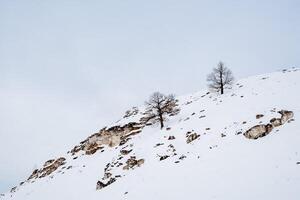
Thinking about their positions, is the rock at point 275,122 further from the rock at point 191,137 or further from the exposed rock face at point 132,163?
the exposed rock face at point 132,163

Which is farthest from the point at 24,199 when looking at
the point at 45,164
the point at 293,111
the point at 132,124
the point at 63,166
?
the point at 293,111

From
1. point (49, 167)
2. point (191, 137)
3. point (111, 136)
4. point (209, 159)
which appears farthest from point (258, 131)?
point (49, 167)

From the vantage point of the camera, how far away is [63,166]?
56125 mm

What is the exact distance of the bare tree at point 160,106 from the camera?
169 feet

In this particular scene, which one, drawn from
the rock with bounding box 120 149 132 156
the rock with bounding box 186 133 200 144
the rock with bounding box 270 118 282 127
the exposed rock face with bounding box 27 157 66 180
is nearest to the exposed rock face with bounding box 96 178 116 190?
the rock with bounding box 120 149 132 156

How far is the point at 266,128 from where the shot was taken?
30.8 m

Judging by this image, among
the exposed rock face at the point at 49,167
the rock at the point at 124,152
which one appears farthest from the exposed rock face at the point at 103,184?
the exposed rock face at the point at 49,167

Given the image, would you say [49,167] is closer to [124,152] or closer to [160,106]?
[124,152]

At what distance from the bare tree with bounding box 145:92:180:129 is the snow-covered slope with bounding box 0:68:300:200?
189 centimetres

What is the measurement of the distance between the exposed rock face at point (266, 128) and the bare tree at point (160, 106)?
20.7 metres

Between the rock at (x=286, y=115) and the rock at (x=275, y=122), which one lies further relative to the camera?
the rock at (x=286, y=115)

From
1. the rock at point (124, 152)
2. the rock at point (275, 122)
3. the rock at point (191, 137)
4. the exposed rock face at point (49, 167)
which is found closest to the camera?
the rock at point (275, 122)

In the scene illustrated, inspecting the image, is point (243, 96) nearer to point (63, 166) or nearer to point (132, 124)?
point (132, 124)

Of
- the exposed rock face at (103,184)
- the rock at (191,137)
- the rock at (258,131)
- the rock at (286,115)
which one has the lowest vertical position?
the exposed rock face at (103,184)
